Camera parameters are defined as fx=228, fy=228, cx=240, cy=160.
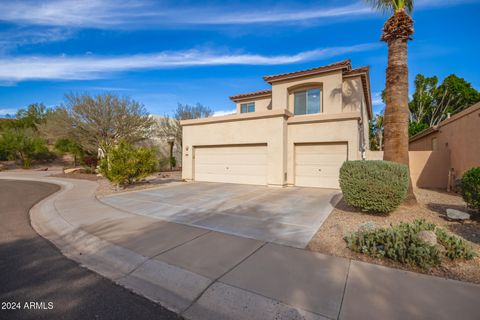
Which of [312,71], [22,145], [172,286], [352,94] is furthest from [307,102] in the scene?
[22,145]

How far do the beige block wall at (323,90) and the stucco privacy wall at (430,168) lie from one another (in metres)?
4.84

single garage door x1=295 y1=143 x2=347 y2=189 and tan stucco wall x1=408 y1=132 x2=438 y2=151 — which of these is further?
tan stucco wall x1=408 y1=132 x2=438 y2=151

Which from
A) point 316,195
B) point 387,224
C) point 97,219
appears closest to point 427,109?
point 316,195

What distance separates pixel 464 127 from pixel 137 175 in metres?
15.6

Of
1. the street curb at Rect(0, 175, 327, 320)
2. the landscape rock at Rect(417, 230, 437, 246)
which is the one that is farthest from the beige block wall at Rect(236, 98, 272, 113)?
the street curb at Rect(0, 175, 327, 320)

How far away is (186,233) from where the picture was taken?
5.00 m

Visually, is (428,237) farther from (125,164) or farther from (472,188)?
(125,164)

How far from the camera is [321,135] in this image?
36.8 feet

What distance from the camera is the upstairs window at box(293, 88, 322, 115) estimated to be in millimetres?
14398

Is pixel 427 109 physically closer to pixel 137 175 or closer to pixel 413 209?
pixel 413 209

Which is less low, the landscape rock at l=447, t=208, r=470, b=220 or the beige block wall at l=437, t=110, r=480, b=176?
the beige block wall at l=437, t=110, r=480, b=176

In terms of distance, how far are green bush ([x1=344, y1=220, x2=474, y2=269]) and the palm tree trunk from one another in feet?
12.0

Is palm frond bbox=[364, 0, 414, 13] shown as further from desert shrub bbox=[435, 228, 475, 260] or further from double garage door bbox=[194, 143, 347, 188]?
desert shrub bbox=[435, 228, 475, 260]

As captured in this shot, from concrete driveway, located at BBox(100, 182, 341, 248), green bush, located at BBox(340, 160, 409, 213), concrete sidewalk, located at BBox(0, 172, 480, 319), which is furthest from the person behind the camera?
green bush, located at BBox(340, 160, 409, 213)
